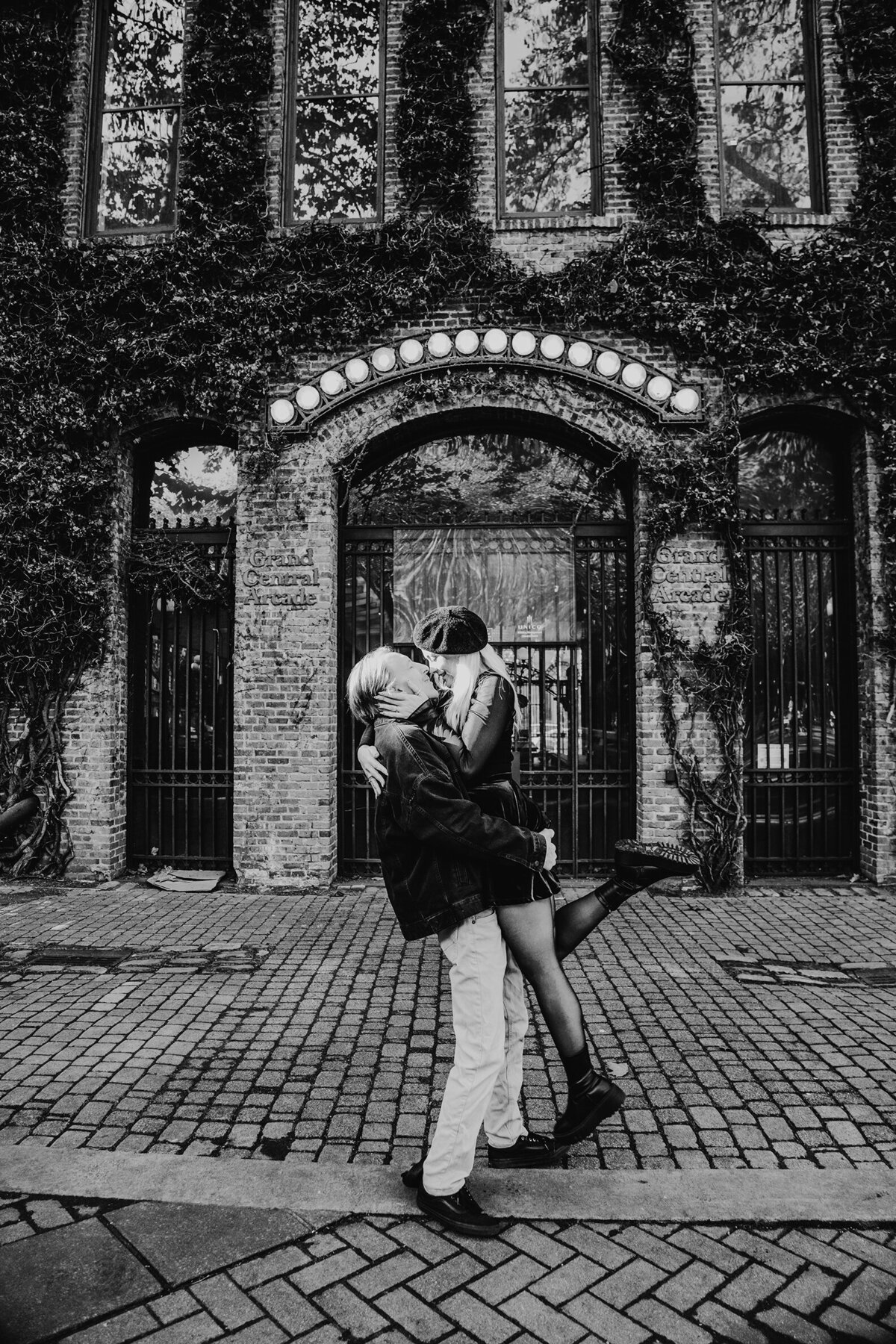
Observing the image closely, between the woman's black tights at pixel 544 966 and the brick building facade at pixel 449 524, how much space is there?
173 inches

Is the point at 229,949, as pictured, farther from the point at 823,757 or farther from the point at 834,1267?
the point at 823,757

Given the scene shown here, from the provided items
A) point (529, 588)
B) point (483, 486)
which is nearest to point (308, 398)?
point (483, 486)

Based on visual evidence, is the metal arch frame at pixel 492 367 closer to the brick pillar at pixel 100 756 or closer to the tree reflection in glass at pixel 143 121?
the brick pillar at pixel 100 756

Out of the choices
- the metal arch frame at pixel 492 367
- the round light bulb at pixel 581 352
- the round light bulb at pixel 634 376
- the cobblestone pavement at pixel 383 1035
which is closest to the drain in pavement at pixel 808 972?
the cobblestone pavement at pixel 383 1035

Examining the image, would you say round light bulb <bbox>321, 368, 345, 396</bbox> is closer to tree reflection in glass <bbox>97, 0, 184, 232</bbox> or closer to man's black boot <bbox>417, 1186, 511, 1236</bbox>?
tree reflection in glass <bbox>97, 0, 184, 232</bbox>

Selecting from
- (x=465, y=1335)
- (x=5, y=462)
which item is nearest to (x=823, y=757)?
(x=465, y=1335)

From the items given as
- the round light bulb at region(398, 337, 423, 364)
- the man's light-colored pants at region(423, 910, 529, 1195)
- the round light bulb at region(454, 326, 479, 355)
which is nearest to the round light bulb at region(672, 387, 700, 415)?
the round light bulb at region(454, 326, 479, 355)

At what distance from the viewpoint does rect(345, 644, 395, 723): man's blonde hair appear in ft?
8.76

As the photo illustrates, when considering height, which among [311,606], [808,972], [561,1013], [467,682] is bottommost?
[808,972]

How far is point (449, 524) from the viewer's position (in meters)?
7.62

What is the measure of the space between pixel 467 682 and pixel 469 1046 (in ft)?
4.36

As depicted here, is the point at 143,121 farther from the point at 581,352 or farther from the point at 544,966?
the point at 544,966

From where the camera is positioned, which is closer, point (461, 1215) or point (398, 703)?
point (461, 1215)

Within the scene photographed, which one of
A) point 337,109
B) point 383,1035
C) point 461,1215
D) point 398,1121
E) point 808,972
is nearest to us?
point 461,1215
